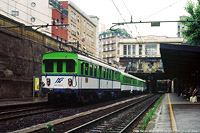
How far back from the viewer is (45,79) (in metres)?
16.5

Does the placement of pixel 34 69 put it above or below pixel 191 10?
below

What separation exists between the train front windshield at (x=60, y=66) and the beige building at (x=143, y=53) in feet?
191

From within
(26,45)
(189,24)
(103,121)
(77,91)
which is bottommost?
(103,121)

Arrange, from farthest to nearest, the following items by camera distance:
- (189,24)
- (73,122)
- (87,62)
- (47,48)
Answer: (189,24), (47,48), (87,62), (73,122)

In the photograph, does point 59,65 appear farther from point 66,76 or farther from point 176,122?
point 176,122

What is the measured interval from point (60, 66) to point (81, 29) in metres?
38.1

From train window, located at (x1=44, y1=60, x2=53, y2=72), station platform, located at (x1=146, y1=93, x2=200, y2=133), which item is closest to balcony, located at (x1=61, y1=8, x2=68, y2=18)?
train window, located at (x1=44, y1=60, x2=53, y2=72)

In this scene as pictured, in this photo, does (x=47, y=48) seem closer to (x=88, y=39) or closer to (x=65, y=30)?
(x=65, y=30)

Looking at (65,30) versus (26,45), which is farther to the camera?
(65,30)

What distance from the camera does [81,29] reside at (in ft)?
177

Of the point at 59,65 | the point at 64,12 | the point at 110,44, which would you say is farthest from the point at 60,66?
the point at 110,44

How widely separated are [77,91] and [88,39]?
1660 inches

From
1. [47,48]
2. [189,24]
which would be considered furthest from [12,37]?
[189,24]

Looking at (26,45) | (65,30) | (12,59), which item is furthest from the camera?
(65,30)
